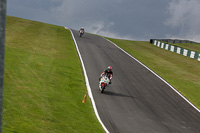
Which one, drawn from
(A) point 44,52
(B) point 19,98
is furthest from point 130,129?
(A) point 44,52

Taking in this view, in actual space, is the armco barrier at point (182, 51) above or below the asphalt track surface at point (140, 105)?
above

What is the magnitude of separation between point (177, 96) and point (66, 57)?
40.4 feet

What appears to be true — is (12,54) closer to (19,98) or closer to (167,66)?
(19,98)

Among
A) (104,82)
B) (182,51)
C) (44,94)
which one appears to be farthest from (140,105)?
(182,51)

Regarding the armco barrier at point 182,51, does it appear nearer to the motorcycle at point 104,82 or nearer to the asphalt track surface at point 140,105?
the asphalt track surface at point 140,105

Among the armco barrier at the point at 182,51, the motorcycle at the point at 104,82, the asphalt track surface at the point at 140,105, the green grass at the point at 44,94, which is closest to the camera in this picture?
the green grass at the point at 44,94

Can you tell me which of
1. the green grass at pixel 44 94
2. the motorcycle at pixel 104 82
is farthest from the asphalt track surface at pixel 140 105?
the green grass at pixel 44 94

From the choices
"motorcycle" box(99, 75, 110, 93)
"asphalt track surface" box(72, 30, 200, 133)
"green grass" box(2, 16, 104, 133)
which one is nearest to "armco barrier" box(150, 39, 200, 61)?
"asphalt track surface" box(72, 30, 200, 133)

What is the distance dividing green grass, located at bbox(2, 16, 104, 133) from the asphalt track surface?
3.42ft

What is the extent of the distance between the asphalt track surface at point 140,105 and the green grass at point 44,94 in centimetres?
104

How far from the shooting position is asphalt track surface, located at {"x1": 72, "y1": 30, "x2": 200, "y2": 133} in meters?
13.8

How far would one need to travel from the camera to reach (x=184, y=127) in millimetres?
14547

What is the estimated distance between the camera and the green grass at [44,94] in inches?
418

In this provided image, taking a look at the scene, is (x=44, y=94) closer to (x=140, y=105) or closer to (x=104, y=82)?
(x=104, y=82)
